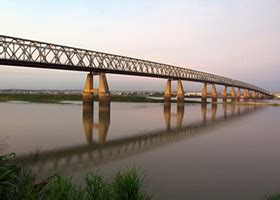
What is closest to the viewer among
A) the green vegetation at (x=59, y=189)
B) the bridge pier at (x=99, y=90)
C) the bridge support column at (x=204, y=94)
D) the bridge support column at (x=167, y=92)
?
the green vegetation at (x=59, y=189)

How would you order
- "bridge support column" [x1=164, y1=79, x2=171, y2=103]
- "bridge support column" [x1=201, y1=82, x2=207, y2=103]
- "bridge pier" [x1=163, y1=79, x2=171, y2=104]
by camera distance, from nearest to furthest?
1. "bridge pier" [x1=163, y1=79, x2=171, y2=104]
2. "bridge support column" [x1=164, y1=79, x2=171, y2=103]
3. "bridge support column" [x1=201, y1=82, x2=207, y2=103]

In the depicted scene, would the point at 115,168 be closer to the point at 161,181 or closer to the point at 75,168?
the point at 75,168

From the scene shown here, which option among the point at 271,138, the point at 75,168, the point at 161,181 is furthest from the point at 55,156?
the point at 271,138

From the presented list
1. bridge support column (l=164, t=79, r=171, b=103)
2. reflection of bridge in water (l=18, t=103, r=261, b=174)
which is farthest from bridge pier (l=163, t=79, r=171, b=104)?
reflection of bridge in water (l=18, t=103, r=261, b=174)

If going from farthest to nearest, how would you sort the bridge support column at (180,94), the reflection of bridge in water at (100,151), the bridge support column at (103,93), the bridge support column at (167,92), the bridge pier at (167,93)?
the bridge support column at (180,94), the bridge support column at (167,92), the bridge pier at (167,93), the bridge support column at (103,93), the reflection of bridge in water at (100,151)

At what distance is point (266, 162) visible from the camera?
15938mm

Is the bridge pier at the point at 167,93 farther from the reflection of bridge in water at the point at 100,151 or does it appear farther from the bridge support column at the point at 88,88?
the reflection of bridge in water at the point at 100,151

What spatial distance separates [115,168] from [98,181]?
7.61 m

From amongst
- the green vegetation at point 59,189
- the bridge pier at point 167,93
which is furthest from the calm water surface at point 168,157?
the bridge pier at point 167,93

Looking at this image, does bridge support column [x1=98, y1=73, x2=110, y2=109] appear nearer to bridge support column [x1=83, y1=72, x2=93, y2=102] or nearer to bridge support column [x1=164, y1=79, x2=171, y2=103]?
bridge support column [x1=83, y1=72, x2=93, y2=102]

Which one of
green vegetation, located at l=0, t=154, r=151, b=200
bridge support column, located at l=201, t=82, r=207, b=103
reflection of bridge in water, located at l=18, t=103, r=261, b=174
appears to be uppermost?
bridge support column, located at l=201, t=82, r=207, b=103

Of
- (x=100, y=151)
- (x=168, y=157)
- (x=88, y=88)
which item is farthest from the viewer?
(x=88, y=88)

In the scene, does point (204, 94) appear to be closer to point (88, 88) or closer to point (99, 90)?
point (99, 90)

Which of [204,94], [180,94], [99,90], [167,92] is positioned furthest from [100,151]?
[204,94]
